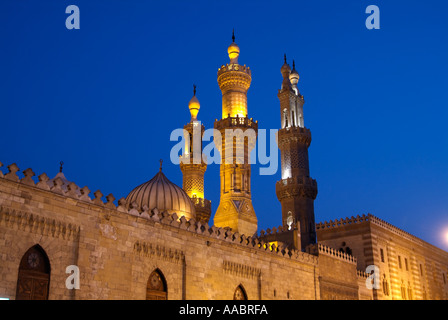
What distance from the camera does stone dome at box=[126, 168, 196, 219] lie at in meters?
21.5

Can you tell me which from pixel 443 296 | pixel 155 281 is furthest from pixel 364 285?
pixel 155 281

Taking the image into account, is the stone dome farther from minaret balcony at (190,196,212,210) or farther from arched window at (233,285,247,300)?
minaret balcony at (190,196,212,210)

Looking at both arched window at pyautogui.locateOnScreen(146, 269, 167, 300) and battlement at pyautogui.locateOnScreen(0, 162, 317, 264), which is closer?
battlement at pyautogui.locateOnScreen(0, 162, 317, 264)

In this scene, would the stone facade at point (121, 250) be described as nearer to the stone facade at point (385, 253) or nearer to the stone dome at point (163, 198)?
the stone dome at point (163, 198)

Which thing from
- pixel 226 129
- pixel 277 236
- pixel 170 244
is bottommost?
pixel 170 244

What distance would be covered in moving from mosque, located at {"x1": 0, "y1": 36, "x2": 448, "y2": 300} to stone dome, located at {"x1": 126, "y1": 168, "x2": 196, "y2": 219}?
52mm

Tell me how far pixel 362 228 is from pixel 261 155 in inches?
305

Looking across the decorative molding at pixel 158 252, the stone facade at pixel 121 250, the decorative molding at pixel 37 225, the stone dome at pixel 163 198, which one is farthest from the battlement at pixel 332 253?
the decorative molding at pixel 37 225

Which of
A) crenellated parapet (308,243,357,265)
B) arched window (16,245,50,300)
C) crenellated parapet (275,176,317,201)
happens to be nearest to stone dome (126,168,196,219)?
crenellated parapet (308,243,357,265)

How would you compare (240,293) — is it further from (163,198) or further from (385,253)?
(385,253)

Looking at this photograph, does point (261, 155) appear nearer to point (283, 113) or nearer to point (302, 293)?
point (283, 113)

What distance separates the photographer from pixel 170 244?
16.5 m

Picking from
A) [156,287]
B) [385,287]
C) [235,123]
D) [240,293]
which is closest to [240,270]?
[240,293]
